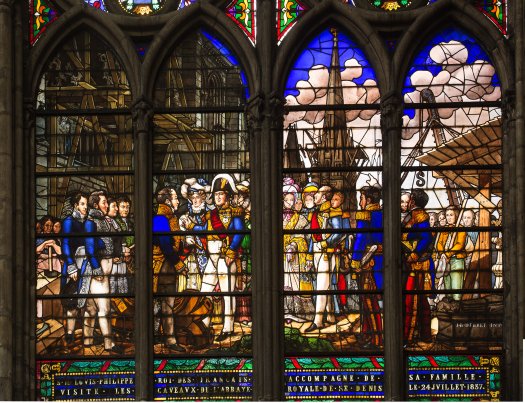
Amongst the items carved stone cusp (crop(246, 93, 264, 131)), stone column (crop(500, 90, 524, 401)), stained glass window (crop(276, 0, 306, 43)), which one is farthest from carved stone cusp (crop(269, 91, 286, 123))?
stone column (crop(500, 90, 524, 401))

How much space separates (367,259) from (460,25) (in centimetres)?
328

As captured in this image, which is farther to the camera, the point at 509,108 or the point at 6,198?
the point at 509,108

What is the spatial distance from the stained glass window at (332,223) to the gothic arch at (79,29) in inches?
79.8

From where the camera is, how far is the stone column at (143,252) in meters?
18.1

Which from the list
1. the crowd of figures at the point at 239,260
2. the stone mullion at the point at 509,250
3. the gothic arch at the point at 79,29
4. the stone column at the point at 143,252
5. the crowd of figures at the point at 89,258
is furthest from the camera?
the gothic arch at the point at 79,29

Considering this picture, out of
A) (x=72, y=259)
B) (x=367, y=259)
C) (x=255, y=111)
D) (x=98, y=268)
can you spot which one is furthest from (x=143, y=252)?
(x=367, y=259)

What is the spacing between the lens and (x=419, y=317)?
1831 cm

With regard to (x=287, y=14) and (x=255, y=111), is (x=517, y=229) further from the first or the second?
(x=287, y=14)

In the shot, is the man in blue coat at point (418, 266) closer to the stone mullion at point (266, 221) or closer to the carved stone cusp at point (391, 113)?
the carved stone cusp at point (391, 113)

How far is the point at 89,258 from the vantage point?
1861 centimetres

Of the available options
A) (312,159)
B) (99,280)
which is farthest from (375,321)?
(99,280)

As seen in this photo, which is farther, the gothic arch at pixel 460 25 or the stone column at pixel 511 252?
the gothic arch at pixel 460 25

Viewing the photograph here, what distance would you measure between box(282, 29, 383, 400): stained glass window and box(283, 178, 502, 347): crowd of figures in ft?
0.04

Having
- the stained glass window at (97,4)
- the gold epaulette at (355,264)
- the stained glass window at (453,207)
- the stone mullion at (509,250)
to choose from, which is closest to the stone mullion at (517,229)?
the stone mullion at (509,250)
